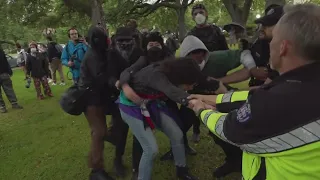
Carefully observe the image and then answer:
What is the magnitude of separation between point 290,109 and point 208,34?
2936 mm

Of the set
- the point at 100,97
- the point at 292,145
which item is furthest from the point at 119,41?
the point at 292,145

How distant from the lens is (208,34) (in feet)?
13.4

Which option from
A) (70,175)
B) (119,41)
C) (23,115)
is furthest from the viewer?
(23,115)

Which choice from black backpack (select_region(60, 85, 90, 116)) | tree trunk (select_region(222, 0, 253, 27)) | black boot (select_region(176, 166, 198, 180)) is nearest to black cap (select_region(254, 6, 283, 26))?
black boot (select_region(176, 166, 198, 180))

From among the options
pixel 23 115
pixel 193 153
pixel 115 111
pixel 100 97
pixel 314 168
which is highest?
pixel 314 168

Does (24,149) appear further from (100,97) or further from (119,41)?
(119,41)

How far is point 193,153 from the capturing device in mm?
4266

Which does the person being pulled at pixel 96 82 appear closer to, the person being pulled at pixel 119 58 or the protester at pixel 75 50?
the person being pulled at pixel 119 58

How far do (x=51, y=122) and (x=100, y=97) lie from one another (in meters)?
3.46

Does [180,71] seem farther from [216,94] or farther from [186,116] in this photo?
[186,116]

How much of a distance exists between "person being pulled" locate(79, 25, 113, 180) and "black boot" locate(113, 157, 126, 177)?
44 centimetres

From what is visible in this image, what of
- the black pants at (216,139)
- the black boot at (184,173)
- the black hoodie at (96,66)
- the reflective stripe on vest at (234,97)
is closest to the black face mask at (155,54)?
the black hoodie at (96,66)

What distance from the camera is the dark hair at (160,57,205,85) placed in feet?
8.46

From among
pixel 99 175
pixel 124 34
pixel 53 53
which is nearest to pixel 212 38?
pixel 124 34
